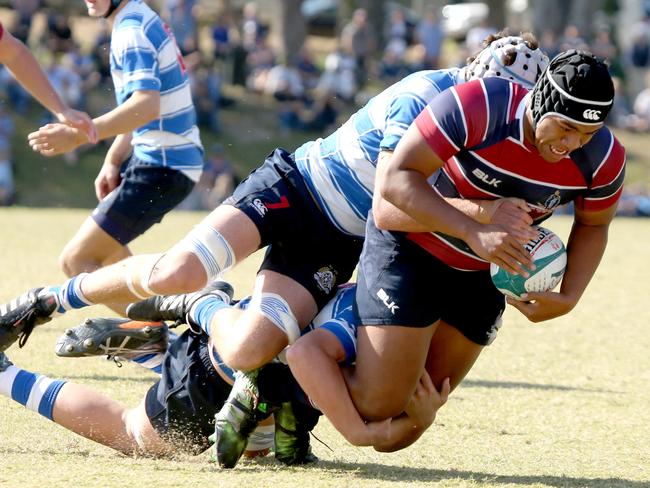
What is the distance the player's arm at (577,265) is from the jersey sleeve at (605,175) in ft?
0.15

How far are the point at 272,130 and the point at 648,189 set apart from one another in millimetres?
7155

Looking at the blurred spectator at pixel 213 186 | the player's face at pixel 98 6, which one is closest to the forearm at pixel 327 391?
the player's face at pixel 98 6

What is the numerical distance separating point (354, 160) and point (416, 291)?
776 millimetres

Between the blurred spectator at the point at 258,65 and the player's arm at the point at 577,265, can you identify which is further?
the blurred spectator at the point at 258,65

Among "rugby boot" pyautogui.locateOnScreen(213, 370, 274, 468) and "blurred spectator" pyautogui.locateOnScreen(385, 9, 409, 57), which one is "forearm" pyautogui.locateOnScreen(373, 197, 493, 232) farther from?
"blurred spectator" pyautogui.locateOnScreen(385, 9, 409, 57)

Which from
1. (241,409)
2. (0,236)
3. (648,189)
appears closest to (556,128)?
(241,409)

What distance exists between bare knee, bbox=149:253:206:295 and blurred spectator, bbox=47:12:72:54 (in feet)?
51.6

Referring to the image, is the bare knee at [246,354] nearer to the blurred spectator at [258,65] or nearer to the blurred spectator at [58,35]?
the blurred spectator at [58,35]

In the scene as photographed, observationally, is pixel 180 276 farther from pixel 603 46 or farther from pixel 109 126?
pixel 603 46

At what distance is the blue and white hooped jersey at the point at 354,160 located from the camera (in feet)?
16.7

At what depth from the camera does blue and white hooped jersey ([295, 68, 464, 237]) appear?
508 cm

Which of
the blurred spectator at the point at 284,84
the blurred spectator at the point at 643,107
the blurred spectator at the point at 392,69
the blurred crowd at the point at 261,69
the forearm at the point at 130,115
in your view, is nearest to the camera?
the forearm at the point at 130,115

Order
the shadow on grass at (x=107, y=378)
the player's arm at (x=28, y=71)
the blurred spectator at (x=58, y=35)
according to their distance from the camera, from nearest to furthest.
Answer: the player's arm at (x=28, y=71) → the shadow on grass at (x=107, y=378) → the blurred spectator at (x=58, y=35)

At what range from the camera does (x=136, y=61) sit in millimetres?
6828
